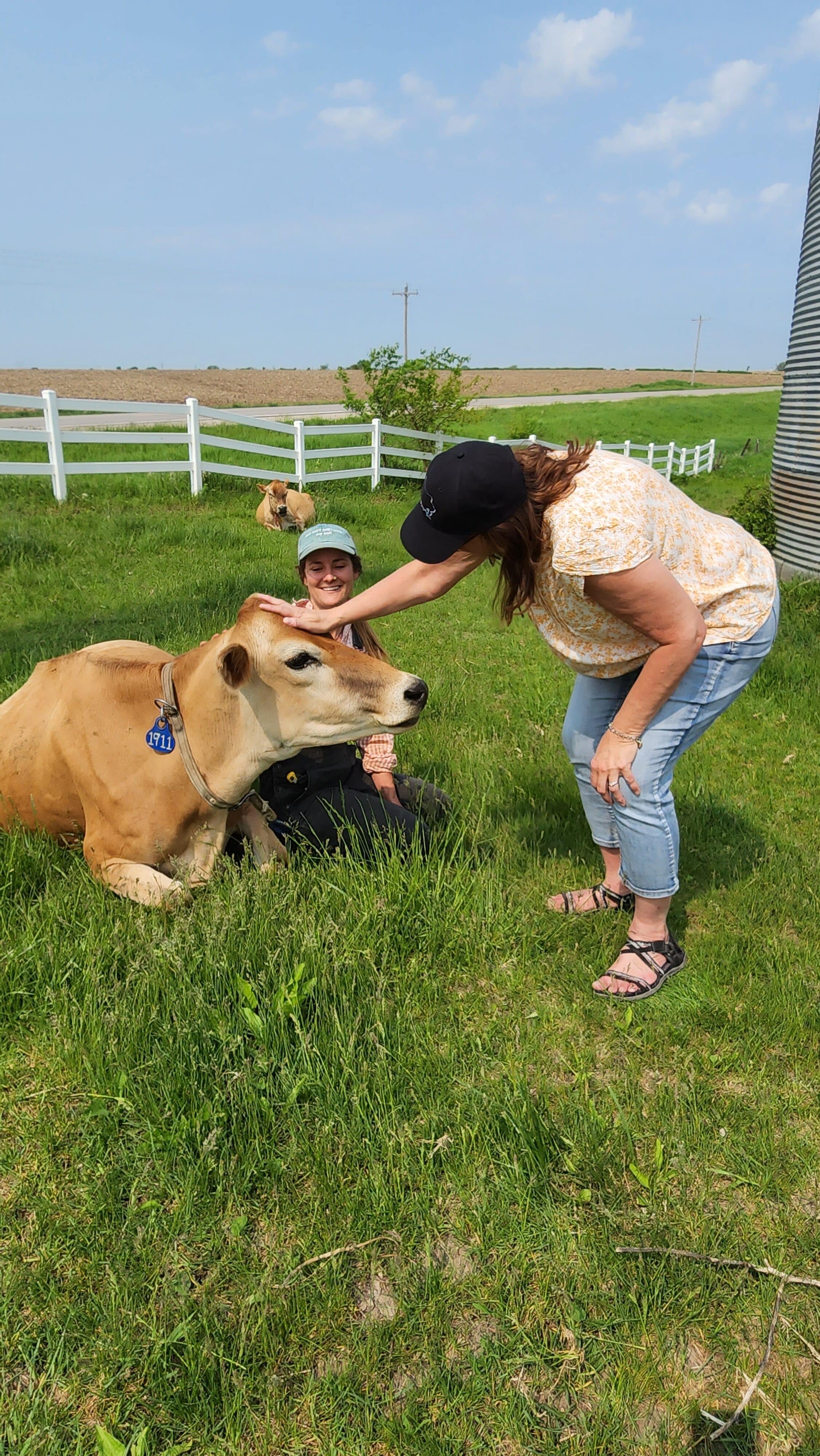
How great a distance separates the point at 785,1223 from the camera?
2.28 meters

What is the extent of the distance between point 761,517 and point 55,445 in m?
9.76

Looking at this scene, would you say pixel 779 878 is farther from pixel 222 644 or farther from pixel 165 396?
pixel 165 396

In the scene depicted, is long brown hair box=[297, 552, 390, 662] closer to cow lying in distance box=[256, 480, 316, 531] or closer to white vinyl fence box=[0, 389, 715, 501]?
white vinyl fence box=[0, 389, 715, 501]

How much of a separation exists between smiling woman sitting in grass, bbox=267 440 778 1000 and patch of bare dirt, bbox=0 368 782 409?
50.4ft

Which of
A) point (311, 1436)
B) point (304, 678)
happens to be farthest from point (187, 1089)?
point (304, 678)

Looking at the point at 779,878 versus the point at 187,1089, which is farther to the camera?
the point at 779,878

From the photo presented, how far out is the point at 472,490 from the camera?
8.17ft

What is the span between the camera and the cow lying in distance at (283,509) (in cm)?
1187

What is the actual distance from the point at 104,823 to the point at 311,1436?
2082 millimetres

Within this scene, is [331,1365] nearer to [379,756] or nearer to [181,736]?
[181,736]

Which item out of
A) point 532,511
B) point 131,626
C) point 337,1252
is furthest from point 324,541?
point 131,626

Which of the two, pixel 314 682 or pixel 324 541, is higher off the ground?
pixel 324 541

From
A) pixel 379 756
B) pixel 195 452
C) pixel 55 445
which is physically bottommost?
pixel 379 756

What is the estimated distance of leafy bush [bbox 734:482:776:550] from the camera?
13.1 m
